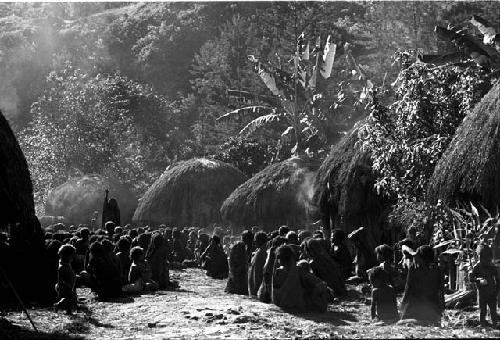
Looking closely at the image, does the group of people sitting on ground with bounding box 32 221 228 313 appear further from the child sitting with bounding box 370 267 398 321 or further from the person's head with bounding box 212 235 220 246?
the child sitting with bounding box 370 267 398 321

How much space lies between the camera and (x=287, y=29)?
47.5m

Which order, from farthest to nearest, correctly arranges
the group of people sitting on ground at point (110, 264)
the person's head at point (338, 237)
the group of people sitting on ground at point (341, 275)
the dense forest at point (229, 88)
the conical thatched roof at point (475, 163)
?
the dense forest at point (229, 88), the person's head at point (338, 237), the conical thatched roof at point (475, 163), the group of people sitting on ground at point (110, 264), the group of people sitting on ground at point (341, 275)

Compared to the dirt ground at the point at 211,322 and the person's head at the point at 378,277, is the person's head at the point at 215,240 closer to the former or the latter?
the dirt ground at the point at 211,322

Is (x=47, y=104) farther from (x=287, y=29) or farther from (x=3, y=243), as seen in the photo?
(x=3, y=243)

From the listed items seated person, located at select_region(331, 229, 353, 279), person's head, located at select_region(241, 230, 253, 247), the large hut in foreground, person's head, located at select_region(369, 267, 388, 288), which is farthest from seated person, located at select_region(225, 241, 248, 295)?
person's head, located at select_region(369, 267, 388, 288)

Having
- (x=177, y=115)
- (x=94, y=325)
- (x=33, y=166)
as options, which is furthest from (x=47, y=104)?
(x=94, y=325)

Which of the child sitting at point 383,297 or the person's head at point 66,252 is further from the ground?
the person's head at point 66,252

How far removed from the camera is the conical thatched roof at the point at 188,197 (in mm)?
30312

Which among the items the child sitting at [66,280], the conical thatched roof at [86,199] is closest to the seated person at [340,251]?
the child sitting at [66,280]

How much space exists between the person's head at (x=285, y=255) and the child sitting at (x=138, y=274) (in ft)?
12.7

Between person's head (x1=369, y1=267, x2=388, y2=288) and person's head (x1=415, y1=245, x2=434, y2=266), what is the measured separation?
68 centimetres

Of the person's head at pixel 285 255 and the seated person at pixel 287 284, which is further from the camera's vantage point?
the seated person at pixel 287 284

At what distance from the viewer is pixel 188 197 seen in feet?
99.7

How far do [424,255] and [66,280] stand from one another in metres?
5.26
